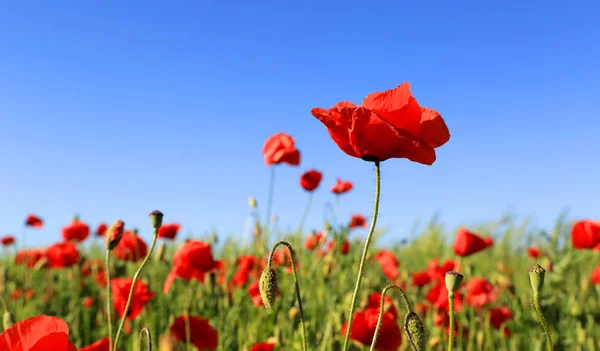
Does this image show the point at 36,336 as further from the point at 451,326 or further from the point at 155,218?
the point at 451,326

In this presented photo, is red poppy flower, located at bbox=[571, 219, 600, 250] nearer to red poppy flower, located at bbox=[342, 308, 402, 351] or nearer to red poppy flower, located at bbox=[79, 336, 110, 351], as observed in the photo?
red poppy flower, located at bbox=[342, 308, 402, 351]

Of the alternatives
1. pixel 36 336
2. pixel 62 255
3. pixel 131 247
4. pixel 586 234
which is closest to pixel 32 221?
pixel 62 255

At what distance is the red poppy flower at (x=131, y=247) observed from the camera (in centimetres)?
276

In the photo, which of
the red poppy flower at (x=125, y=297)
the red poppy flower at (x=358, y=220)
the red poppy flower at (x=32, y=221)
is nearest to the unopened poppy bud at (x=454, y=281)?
the red poppy flower at (x=125, y=297)

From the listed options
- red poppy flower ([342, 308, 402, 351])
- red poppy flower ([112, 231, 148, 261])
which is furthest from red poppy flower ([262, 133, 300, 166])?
red poppy flower ([342, 308, 402, 351])

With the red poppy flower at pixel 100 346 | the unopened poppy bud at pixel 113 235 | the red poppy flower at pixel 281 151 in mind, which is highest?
the red poppy flower at pixel 281 151

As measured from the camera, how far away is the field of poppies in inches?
43.3

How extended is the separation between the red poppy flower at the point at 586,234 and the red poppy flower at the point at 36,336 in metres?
2.59

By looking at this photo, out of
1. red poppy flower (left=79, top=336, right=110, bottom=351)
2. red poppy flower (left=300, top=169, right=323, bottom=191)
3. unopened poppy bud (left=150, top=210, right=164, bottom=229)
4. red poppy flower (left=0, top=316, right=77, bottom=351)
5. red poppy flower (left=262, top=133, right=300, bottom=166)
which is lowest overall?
red poppy flower (left=79, top=336, right=110, bottom=351)

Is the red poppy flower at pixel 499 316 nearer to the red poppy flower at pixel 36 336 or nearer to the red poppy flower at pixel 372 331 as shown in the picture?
the red poppy flower at pixel 372 331

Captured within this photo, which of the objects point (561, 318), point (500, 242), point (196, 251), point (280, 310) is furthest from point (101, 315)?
point (500, 242)

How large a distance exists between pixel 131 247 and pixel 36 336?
2.12 meters

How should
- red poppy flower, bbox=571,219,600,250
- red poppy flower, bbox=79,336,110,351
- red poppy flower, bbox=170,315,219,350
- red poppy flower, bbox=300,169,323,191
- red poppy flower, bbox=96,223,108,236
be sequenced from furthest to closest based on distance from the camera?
red poppy flower, bbox=96,223,108,236, red poppy flower, bbox=300,169,323,191, red poppy flower, bbox=571,219,600,250, red poppy flower, bbox=170,315,219,350, red poppy flower, bbox=79,336,110,351

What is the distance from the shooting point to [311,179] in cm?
321
